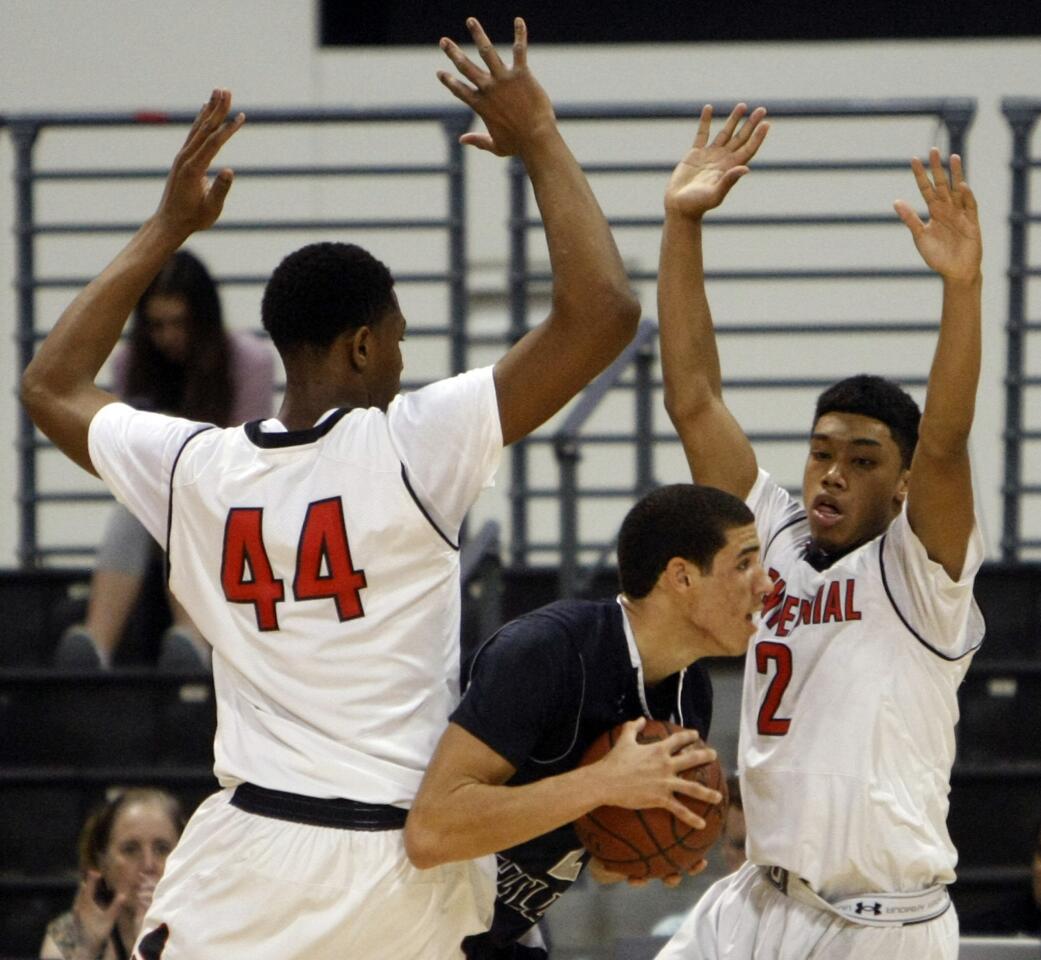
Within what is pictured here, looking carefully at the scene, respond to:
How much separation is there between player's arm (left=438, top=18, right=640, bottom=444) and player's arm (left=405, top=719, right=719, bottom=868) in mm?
569

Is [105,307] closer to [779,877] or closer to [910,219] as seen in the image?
[910,219]

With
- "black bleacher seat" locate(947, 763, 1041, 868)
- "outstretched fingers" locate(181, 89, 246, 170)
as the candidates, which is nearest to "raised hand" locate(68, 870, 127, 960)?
"outstretched fingers" locate(181, 89, 246, 170)

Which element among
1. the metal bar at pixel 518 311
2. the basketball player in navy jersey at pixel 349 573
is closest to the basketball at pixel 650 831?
the basketball player in navy jersey at pixel 349 573

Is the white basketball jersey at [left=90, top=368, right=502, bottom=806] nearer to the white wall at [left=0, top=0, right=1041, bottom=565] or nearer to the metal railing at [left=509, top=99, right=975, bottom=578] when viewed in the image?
the metal railing at [left=509, top=99, right=975, bottom=578]

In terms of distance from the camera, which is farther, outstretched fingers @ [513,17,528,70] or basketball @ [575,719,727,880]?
basketball @ [575,719,727,880]

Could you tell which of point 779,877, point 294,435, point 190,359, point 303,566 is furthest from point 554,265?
point 190,359

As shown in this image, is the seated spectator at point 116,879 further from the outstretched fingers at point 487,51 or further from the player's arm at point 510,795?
the outstretched fingers at point 487,51

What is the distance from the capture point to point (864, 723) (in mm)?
3736

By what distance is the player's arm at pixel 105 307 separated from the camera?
347 cm

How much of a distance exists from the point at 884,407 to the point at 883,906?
1.07m

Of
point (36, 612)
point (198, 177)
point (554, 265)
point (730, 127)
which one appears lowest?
point (36, 612)

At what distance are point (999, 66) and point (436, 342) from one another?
11.0ft

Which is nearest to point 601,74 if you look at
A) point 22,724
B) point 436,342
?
point 436,342

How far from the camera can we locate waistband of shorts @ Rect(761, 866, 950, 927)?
373 centimetres
